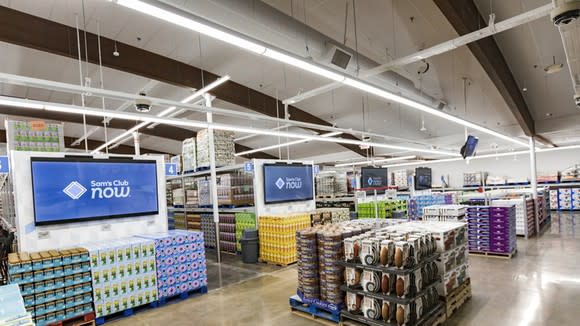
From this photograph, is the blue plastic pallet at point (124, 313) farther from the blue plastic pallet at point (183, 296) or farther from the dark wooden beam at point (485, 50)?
the dark wooden beam at point (485, 50)

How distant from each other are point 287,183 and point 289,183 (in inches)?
3.1

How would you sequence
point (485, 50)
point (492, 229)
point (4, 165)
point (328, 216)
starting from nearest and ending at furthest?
point (4, 165) → point (485, 50) → point (492, 229) → point (328, 216)

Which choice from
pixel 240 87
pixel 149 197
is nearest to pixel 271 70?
pixel 240 87

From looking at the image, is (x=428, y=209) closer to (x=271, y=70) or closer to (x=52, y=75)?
(x=271, y=70)

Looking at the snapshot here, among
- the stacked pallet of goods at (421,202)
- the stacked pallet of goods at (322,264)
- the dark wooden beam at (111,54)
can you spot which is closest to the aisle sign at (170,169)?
the dark wooden beam at (111,54)

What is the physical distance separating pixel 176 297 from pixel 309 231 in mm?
2883

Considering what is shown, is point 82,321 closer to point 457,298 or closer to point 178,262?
point 178,262

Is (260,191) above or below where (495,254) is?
above

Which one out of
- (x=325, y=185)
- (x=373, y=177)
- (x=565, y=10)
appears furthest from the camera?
(x=325, y=185)

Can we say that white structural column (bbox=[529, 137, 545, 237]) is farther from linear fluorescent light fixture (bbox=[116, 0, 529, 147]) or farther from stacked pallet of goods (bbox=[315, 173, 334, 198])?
linear fluorescent light fixture (bbox=[116, 0, 529, 147])

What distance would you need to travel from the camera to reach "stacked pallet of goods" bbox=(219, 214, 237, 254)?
9094 mm

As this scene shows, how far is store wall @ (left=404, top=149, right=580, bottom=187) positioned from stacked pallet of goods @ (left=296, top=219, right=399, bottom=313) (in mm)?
19745

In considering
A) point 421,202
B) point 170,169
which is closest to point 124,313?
point 170,169

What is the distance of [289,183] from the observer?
9039 millimetres
